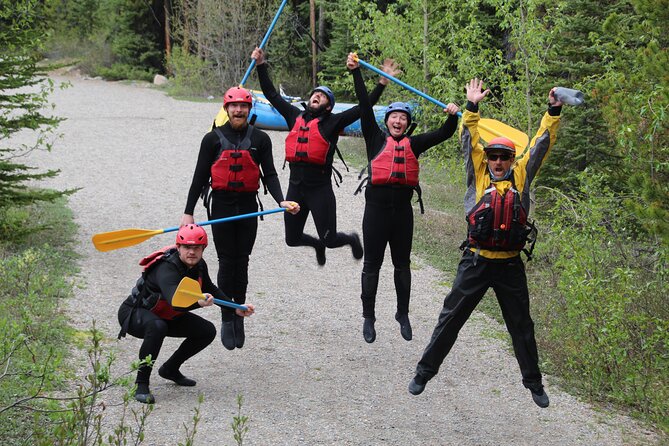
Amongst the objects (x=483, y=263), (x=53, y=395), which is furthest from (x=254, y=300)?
(x=483, y=263)

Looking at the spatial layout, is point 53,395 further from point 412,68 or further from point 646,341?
point 412,68

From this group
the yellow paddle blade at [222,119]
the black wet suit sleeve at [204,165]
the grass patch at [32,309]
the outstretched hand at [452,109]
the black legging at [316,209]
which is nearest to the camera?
the grass patch at [32,309]

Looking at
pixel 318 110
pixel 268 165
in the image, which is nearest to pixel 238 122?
pixel 268 165

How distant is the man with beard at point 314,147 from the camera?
8336 mm

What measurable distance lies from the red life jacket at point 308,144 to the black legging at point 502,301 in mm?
2106

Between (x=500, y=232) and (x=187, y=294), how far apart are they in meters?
2.33

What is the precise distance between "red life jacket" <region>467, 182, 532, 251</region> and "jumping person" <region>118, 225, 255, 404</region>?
1.92m

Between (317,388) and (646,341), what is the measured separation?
118 inches

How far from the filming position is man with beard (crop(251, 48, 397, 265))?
834 cm

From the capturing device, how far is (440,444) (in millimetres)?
6770

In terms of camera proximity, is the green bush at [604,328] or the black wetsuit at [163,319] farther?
the green bush at [604,328]

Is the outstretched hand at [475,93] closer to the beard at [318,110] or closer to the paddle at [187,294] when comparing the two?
the beard at [318,110]

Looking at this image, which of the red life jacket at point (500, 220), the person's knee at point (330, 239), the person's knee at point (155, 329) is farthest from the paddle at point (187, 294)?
the person's knee at point (330, 239)

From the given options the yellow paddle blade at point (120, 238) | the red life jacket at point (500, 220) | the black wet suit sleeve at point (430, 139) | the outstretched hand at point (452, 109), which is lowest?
the yellow paddle blade at point (120, 238)
